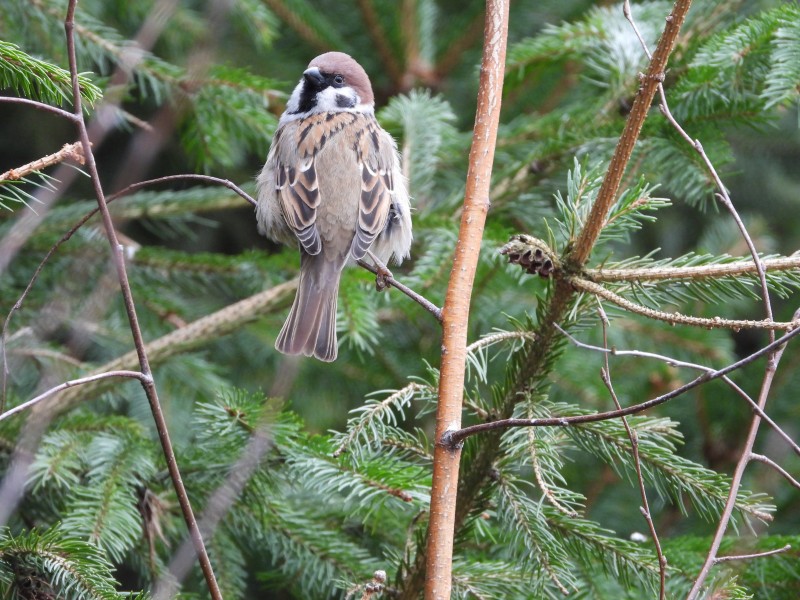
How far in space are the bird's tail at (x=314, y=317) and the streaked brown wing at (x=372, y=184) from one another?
17 centimetres

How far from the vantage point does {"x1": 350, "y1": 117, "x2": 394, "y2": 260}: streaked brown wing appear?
314 cm

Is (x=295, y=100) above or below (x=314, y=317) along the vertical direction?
above

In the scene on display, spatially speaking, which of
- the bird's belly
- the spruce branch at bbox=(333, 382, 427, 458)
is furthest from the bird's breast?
the spruce branch at bbox=(333, 382, 427, 458)

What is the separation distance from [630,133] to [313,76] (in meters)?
2.05

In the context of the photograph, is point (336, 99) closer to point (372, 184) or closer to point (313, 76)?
point (313, 76)

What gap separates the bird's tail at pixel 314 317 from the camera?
2.70 metres

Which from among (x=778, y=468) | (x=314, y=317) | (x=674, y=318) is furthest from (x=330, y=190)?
(x=778, y=468)

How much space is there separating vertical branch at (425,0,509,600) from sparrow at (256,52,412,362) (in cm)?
103

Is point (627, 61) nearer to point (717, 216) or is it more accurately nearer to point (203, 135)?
point (203, 135)

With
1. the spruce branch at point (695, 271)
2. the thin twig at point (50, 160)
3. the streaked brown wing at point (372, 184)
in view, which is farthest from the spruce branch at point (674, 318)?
the streaked brown wing at point (372, 184)

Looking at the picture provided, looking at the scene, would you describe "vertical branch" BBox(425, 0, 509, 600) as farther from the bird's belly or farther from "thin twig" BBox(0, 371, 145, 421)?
the bird's belly

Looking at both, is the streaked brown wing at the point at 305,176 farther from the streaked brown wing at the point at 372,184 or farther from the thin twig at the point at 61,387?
the thin twig at the point at 61,387

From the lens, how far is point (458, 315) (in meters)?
1.78


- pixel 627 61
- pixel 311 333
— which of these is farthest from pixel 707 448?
pixel 311 333
